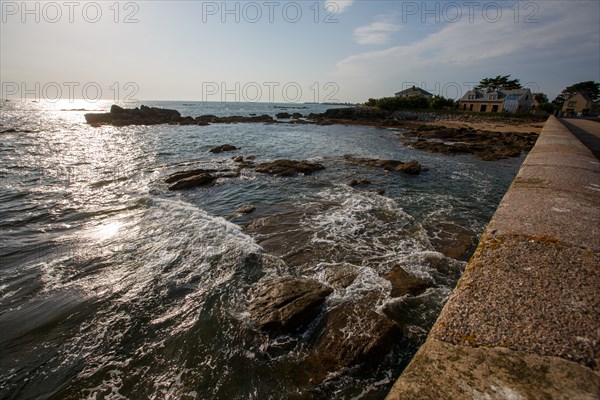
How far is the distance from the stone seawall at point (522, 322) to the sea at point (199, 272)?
2.20 meters

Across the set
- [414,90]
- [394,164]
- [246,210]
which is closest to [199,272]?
[246,210]

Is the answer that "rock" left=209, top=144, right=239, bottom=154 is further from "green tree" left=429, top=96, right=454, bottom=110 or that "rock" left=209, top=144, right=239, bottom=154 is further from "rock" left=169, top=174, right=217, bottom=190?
"green tree" left=429, top=96, right=454, bottom=110

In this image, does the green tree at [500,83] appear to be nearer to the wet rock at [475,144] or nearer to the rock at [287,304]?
the wet rock at [475,144]

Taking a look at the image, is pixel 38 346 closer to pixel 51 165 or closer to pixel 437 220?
pixel 437 220

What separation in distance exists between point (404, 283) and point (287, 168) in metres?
13.0

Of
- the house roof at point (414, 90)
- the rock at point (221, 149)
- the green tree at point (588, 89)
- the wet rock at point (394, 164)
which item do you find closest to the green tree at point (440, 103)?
the house roof at point (414, 90)

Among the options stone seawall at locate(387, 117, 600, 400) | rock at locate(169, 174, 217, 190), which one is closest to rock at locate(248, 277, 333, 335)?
stone seawall at locate(387, 117, 600, 400)

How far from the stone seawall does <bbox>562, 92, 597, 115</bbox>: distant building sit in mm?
89628

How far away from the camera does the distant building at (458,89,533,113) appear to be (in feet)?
209

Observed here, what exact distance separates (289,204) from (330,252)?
4.69m

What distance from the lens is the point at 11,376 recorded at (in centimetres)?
448

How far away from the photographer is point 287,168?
18266 mm

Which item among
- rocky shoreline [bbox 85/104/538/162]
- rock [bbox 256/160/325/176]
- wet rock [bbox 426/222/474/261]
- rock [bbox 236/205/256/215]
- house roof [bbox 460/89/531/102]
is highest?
house roof [bbox 460/89/531/102]

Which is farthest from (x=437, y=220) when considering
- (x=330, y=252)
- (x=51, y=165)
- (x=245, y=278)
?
(x=51, y=165)
